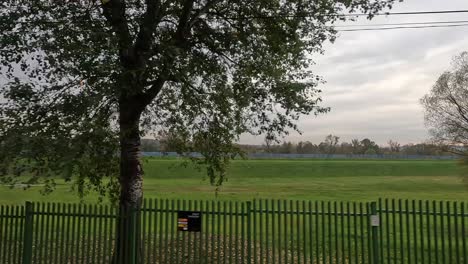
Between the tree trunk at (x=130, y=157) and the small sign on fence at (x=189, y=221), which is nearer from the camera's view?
the small sign on fence at (x=189, y=221)

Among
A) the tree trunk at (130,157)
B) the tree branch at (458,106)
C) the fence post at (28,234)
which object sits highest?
the tree branch at (458,106)

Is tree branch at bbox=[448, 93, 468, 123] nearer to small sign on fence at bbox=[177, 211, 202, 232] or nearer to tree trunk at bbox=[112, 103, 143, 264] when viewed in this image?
tree trunk at bbox=[112, 103, 143, 264]

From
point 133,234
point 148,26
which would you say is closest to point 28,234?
point 133,234

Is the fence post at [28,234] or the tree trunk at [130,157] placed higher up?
the tree trunk at [130,157]

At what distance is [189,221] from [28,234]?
12.2 feet

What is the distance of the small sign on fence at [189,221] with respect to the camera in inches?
409

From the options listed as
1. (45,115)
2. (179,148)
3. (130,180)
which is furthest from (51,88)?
(179,148)

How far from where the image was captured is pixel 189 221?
10.5 m

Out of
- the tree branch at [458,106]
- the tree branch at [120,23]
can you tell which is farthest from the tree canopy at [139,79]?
the tree branch at [458,106]

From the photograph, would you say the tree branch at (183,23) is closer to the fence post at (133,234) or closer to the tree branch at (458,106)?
the fence post at (133,234)

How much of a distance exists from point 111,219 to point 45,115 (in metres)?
2.63

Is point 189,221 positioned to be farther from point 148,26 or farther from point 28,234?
point 148,26

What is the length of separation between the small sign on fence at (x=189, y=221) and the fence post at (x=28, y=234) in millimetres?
3420

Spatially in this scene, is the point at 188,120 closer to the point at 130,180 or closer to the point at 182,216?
the point at 130,180
